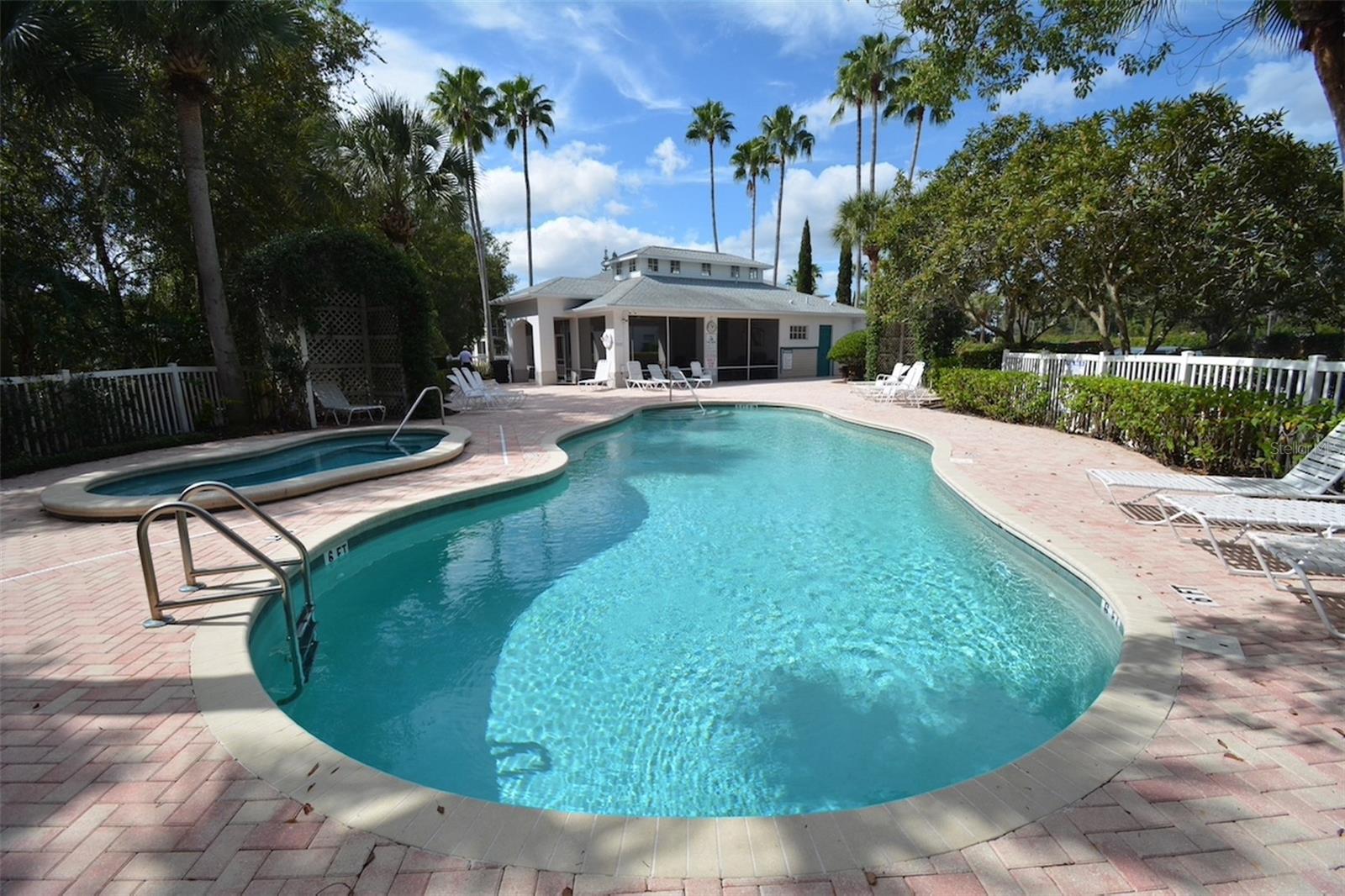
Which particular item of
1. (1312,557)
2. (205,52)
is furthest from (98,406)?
(1312,557)

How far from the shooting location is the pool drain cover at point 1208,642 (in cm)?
317

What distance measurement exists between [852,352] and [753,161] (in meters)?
21.5

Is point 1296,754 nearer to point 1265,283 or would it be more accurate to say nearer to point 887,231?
point 1265,283

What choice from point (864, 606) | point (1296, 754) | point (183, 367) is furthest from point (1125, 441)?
point (183, 367)

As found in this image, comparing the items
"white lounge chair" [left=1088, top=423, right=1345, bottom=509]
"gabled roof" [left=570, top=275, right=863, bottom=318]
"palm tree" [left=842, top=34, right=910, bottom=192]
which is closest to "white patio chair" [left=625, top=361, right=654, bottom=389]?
"gabled roof" [left=570, top=275, right=863, bottom=318]

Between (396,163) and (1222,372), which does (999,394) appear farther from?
(396,163)

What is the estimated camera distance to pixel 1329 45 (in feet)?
16.2

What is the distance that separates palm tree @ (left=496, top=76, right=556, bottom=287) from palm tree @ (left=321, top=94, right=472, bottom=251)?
49.1 ft

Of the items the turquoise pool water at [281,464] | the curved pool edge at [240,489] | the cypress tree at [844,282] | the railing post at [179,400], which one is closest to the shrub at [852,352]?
the cypress tree at [844,282]

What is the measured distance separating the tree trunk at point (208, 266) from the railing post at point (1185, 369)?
15594 millimetres

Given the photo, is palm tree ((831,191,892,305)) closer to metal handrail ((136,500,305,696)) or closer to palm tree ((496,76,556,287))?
palm tree ((496,76,556,287))

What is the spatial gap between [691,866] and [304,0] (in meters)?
15.2

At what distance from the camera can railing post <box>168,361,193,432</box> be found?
35.2 feet

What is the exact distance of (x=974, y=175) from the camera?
45.6ft
